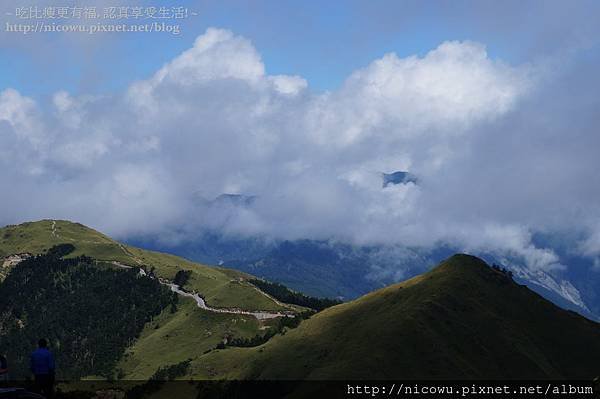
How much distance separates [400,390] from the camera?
133m

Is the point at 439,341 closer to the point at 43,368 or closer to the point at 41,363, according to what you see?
the point at 43,368

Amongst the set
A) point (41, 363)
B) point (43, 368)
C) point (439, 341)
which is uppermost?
point (439, 341)

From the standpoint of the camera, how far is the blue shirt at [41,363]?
5262 centimetres

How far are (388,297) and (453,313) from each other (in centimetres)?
2344

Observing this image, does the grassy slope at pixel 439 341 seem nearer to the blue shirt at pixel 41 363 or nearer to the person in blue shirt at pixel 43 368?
the person in blue shirt at pixel 43 368

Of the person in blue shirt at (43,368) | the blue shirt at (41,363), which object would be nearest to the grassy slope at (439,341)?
the person in blue shirt at (43,368)

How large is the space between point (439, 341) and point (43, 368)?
407 feet

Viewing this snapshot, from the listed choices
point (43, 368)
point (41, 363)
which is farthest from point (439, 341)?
point (41, 363)

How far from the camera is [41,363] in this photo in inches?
2077

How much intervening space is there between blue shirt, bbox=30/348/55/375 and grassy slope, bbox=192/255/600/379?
314ft

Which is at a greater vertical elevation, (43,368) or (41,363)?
(41,363)

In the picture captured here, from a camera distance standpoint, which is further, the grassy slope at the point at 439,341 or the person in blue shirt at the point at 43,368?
the grassy slope at the point at 439,341

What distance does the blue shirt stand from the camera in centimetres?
5262

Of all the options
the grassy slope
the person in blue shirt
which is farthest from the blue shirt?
the grassy slope
